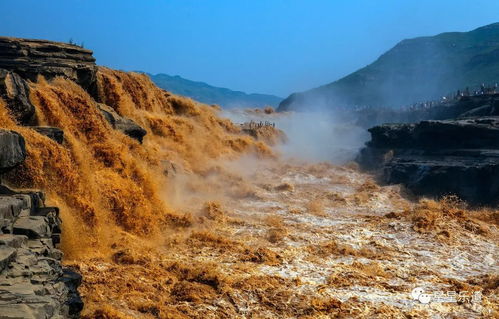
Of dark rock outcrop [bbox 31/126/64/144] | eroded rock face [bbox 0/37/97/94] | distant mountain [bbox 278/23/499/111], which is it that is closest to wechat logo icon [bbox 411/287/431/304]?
dark rock outcrop [bbox 31/126/64/144]

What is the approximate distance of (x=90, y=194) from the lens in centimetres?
1158

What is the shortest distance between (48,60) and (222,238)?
346 inches

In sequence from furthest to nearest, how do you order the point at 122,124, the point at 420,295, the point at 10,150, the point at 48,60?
the point at 122,124 < the point at 48,60 < the point at 420,295 < the point at 10,150

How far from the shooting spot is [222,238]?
503 inches

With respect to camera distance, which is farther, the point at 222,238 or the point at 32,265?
the point at 222,238

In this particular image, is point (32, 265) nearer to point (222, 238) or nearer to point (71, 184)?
point (71, 184)

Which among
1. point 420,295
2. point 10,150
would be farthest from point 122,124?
point 420,295

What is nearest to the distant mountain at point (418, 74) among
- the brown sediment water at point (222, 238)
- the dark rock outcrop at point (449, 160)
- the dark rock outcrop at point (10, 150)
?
the dark rock outcrop at point (449, 160)

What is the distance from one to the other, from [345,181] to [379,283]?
15203mm

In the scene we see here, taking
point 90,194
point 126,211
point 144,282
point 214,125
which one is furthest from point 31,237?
point 214,125

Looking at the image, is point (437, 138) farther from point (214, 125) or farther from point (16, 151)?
point (16, 151)

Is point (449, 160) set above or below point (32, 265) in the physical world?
below

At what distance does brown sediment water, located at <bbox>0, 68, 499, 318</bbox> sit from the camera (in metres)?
8.96

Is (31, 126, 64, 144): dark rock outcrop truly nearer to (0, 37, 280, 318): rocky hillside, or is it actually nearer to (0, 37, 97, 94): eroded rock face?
(0, 37, 280, 318): rocky hillside
